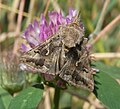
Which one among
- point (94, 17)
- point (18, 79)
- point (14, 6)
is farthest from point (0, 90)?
point (94, 17)

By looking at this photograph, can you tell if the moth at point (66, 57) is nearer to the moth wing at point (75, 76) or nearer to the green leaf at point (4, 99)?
the moth wing at point (75, 76)

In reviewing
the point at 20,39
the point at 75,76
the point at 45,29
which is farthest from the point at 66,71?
the point at 20,39

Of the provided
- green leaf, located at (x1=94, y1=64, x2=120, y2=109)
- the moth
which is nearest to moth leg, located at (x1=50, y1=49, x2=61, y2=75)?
the moth

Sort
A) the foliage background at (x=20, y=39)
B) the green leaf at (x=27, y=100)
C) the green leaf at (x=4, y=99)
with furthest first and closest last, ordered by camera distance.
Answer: the foliage background at (x=20, y=39) < the green leaf at (x=4, y=99) < the green leaf at (x=27, y=100)

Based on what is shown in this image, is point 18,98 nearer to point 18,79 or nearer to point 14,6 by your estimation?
point 18,79

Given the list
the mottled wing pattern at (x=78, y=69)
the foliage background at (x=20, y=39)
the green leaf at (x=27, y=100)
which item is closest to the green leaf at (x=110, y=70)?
the foliage background at (x=20, y=39)
